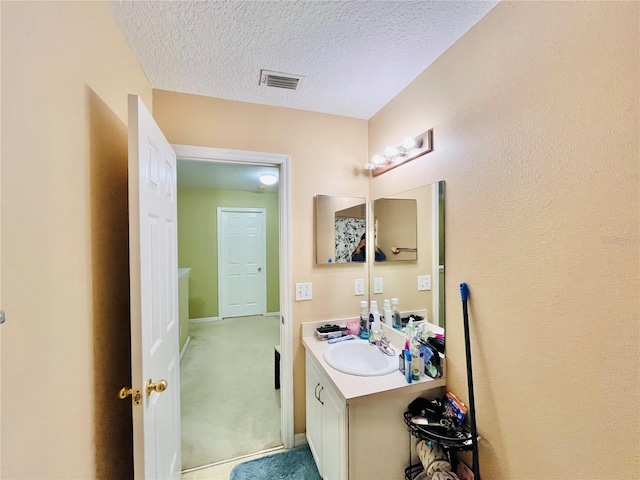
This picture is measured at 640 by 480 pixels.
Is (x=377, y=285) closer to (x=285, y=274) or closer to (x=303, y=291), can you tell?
(x=303, y=291)

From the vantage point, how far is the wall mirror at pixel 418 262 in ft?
4.53

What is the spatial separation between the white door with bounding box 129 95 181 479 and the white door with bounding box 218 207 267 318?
10.9ft

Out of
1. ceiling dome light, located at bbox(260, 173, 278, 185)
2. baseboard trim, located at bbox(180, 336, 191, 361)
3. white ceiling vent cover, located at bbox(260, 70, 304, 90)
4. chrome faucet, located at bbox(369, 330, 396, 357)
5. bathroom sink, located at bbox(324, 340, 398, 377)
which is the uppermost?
white ceiling vent cover, located at bbox(260, 70, 304, 90)

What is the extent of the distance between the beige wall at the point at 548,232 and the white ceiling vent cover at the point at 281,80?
0.78 metres

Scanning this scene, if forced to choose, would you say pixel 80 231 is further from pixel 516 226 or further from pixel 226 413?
pixel 226 413

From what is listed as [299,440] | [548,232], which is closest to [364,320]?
[299,440]

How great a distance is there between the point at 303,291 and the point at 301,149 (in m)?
0.99

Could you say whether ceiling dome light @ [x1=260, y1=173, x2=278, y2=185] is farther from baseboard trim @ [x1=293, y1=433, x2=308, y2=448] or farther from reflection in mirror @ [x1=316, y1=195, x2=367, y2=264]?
baseboard trim @ [x1=293, y1=433, x2=308, y2=448]

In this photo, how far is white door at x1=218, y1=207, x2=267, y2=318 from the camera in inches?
187

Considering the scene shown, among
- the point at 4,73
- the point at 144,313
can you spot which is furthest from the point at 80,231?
the point at 4,73

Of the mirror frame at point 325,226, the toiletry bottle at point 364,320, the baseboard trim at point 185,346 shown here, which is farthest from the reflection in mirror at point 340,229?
the baseboard trim at point 185,346

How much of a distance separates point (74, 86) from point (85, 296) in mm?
659

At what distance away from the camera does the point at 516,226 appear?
978mm

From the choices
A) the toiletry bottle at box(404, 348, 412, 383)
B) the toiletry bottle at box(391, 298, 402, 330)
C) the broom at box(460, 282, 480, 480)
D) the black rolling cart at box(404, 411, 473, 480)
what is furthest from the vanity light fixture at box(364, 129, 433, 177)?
the black rolling cart at box(404, 411, 473, 480)
